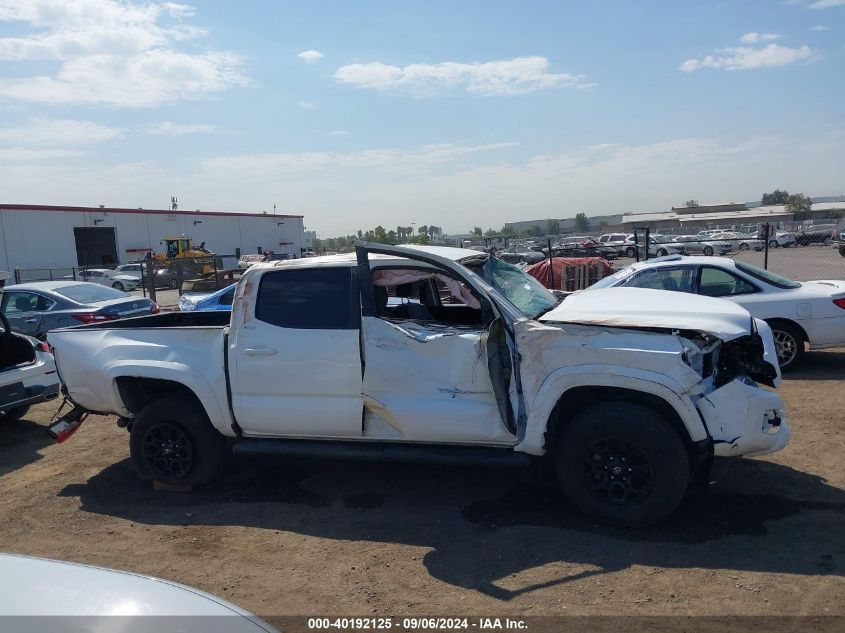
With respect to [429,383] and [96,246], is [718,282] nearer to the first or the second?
[429,383]

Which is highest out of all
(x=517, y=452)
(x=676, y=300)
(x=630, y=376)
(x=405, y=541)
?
(x=676, y=300)

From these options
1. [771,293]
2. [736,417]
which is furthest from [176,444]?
[771,293]

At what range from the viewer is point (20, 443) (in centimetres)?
795

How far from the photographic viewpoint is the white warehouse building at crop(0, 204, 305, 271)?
145 ft

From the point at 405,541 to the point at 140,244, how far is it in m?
53.2

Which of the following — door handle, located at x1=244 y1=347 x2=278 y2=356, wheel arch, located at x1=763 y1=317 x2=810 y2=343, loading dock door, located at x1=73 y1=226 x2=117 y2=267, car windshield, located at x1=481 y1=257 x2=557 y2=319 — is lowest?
wheel arch, located at x1=763 y1=317 x2=810 y2=343

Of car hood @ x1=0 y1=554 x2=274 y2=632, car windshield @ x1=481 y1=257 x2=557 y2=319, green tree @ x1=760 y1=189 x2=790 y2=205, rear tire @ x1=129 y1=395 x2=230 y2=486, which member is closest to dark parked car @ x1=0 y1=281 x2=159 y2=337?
rear tire @ x1=129 y1=395 x2=230 y2=486

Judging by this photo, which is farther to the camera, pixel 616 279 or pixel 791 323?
pixel 616 279

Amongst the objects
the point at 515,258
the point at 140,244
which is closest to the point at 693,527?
the point at 515,258

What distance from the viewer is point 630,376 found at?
15.0ft

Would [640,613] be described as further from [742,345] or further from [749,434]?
[742,345]

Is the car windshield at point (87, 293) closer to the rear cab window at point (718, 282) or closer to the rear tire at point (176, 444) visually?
the rear tire at point (176, 444)

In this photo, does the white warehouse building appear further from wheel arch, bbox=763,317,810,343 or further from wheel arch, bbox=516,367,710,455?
wheel arch, bbox=516,367,710,455

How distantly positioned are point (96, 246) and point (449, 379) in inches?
2110
